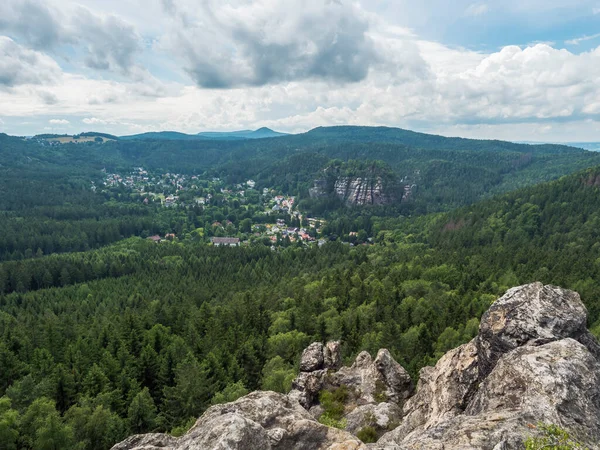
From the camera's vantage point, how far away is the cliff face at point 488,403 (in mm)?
14633

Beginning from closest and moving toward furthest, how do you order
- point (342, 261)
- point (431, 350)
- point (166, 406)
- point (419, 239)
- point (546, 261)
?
point (166, 406) → point (431, 350) → point (546, 261) → point (342, 261) → point (419, 239)

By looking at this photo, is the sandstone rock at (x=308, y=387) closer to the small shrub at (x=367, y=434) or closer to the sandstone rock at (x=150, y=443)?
the small shrub at (x=367, y=434)

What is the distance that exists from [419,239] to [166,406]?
473ft

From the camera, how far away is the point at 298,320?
224 feet

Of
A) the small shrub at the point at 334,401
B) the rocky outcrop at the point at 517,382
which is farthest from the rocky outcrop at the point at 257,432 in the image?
the small shrub at the point at 334,401

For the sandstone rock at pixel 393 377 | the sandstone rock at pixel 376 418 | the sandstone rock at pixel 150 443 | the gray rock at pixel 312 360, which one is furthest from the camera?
the gray rock at pixel 312 360

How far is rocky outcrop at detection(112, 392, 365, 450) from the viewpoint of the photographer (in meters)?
14.3

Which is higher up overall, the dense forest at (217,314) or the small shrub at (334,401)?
the small shrub at (334,401)

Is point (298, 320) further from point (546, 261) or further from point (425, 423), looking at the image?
point (546, 261)

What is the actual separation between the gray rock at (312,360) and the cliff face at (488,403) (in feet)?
37.9

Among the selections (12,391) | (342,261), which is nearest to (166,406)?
(12,391)

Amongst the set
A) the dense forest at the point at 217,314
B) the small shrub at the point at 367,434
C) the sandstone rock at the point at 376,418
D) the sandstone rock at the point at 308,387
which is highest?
the small shrub at the point at 367,434

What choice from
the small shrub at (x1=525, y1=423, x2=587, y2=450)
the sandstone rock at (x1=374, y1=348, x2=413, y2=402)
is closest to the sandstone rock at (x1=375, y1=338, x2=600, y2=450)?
the small shrub at (x1=525, y1=423, x2=587, y2=450)

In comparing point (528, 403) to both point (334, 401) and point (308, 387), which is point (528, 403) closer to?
point (334, 401)
